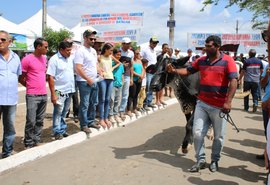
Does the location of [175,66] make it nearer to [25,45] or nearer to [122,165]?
[122,165]

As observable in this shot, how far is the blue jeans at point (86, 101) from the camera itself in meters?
6.54

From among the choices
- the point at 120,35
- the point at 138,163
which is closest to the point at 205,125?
the point at 138,163

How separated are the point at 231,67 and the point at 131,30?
11441mm

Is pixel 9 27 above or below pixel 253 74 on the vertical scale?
above

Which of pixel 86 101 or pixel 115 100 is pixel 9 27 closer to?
pixel 115 100

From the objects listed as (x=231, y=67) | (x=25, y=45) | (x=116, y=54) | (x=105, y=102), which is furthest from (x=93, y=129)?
(x=25, y=45)

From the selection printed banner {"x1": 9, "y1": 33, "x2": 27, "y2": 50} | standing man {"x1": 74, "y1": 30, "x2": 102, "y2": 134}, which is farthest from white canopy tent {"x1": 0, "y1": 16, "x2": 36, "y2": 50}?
standing man {"x1": 74, "y1": 30, "x2": 102, "y2": 134}

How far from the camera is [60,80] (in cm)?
603

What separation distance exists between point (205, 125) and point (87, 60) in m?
2.71

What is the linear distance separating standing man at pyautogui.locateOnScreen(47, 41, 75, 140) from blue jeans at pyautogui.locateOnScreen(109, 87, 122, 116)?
1.85 metres

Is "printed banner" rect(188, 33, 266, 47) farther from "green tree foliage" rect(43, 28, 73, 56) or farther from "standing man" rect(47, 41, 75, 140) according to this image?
"standing man" rect(47, 41, 75, 140)

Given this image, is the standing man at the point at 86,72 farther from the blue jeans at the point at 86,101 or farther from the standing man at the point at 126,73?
the standing man at the point at 126,73

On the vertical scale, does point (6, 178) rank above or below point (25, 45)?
below

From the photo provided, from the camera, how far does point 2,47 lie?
467 centimetres
